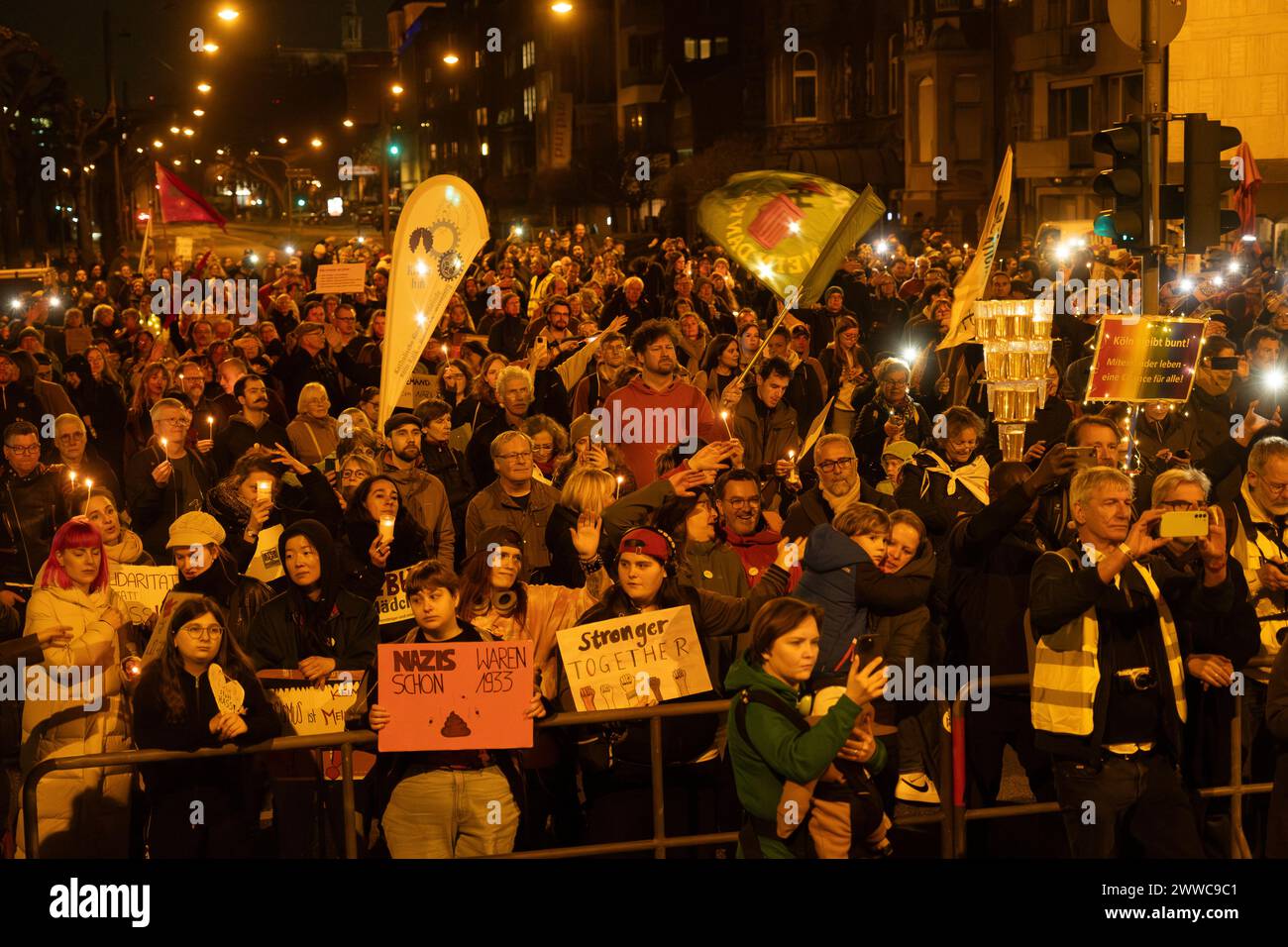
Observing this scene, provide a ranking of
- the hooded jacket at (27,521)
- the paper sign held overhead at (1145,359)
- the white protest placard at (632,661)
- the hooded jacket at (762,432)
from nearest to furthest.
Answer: the white protest placard at (632,661), the paper sign held overhead at (1145,359), the hooded jacket at (27,521), the hooded jacket at (762,432)

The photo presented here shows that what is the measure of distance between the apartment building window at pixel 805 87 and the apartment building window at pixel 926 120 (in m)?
9.12

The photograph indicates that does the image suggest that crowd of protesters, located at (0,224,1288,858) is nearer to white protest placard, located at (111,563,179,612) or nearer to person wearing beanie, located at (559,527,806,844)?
person wearing beanie, located at (559,527,806,844)

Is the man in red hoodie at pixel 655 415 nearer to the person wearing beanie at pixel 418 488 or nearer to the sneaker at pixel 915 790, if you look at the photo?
the person wearing beanie at pixel 418 488

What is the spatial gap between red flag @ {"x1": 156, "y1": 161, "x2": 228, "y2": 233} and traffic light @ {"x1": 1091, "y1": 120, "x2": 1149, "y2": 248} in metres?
17.0

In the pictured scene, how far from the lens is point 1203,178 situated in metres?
11.4

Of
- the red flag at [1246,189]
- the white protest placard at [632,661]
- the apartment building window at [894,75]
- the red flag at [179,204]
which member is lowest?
the white protest placard at [632,661]

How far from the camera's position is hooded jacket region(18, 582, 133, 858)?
271 inches

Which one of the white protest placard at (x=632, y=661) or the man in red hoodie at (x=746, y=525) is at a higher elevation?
the man in red hoodie at (x=746, y=525)

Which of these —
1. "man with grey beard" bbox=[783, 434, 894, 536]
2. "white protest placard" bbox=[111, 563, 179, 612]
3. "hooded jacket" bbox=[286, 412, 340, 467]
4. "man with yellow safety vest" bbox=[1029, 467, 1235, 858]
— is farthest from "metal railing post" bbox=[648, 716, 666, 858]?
"hooded jacket" bbox=[286, 412, 340, 467]

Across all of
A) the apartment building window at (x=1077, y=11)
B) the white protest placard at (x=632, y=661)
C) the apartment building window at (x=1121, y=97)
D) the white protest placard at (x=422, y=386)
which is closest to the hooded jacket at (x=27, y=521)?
the white protest placard at (x=422, y=386)

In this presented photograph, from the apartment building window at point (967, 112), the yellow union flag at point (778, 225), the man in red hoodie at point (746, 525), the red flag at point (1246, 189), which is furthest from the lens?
the apartment building window at point (967, 112)

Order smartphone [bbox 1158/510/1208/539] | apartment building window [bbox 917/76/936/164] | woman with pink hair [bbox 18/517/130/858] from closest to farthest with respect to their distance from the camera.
Result: smartphone [bbox 1158/510/1208/539], woman with pink hair [bbox 18/517/130/858], apartment building window [bbox 917/76/936/164]

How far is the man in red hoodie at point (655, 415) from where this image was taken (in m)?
10.6

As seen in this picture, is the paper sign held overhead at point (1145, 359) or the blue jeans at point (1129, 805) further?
the paper sign held overhead at point (1145, 359)
